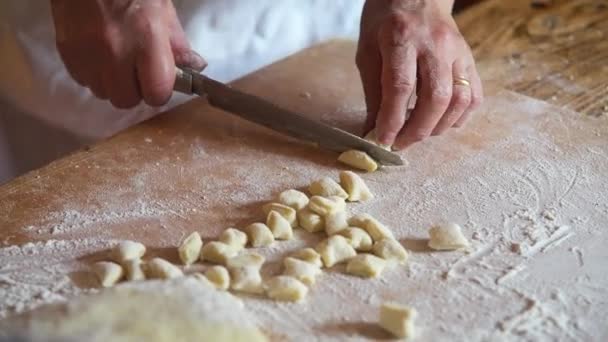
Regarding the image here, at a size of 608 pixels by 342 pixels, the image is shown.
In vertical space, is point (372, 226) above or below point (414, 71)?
below

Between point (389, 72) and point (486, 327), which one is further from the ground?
point (389, 72)

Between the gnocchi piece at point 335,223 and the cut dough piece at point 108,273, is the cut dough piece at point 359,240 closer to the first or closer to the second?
the gnocchi piece at point 335,223

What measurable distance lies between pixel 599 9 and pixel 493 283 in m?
0.99

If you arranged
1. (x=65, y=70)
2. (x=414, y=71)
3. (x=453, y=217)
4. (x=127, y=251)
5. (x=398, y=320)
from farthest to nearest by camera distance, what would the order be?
1. (x=65, y=70)
2. (x=414, y=71)
3. (x=453, y=217)
4. (x=127, y=251)
5. (x=398, y=320)

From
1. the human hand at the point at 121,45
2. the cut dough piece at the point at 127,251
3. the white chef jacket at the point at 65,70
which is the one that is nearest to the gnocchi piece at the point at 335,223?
the cut dough piece at the point at 127,251

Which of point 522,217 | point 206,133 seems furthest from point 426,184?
point 206,133

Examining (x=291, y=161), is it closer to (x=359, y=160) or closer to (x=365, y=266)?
(x=359, y=160)

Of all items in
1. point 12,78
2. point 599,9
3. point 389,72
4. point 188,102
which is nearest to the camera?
point 389,72

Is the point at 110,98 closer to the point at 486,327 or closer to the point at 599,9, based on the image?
the point at 486,327

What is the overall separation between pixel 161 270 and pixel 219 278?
0.07 metres

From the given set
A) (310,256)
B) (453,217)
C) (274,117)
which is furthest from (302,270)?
(274,117)

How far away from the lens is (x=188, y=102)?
1.28 m

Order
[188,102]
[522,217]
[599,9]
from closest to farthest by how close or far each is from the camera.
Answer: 1. [522,217]
2. [188,102]
3. [599,9]

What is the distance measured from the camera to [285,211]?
3.23 feet
